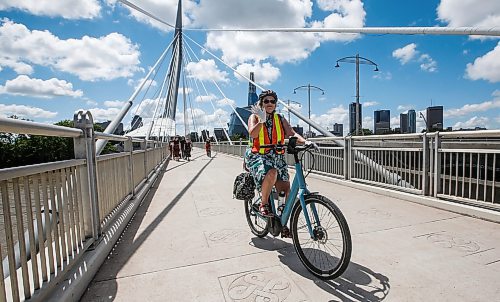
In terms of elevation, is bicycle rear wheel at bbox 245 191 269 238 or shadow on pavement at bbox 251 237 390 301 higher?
bicycle rear wheel at bbox 245 191 269 238

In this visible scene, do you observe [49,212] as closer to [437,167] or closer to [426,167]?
[437,167]

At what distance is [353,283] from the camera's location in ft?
7.98

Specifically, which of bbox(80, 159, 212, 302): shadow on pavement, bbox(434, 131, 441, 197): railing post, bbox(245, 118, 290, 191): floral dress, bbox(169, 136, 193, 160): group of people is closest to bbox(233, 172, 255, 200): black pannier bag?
bbox(245, 118, 290, 191): floral dress

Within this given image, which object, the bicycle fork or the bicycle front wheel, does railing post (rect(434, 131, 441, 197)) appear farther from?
the bicycle fork

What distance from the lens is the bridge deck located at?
2.31m

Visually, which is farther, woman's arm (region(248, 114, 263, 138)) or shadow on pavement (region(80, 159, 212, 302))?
woman's arm (region(248, 114, 263, 138))

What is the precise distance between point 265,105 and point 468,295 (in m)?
2.31

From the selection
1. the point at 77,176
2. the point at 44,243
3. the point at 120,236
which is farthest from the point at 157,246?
the point at 44,243

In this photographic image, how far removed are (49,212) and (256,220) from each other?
2.15 metres

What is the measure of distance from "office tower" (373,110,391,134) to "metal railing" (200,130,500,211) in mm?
56635

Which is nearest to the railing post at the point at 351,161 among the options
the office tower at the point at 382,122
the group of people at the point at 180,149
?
the group of people at the point at 180,149

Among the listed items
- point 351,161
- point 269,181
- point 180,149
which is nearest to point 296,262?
point 269,181

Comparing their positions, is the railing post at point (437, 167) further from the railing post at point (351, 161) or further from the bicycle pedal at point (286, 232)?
the bicycle pedal at point (286, 232)

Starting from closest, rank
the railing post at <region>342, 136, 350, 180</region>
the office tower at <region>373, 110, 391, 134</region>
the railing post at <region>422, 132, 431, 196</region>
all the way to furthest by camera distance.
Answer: the railing post at <region>422, 132, 431, 196</region> < the railing post at <region>342, 136, 350, 180</region> < the office tower at <region>373, 110, 391, 134</region>
